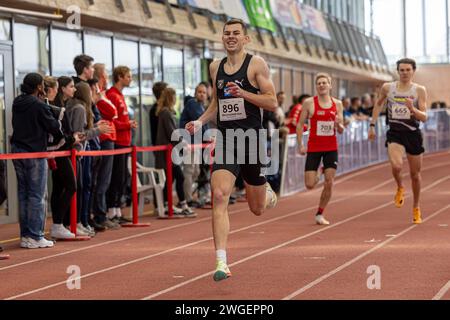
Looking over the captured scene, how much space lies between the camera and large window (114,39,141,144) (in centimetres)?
2038

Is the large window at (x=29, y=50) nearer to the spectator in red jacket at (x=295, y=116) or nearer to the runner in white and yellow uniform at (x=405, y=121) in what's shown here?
the runner in white and yellow uniform at (x=405, y=121)

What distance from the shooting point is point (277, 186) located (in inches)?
778

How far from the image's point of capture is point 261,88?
8961 mm

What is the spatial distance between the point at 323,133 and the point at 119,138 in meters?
2.52

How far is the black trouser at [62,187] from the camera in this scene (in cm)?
1229

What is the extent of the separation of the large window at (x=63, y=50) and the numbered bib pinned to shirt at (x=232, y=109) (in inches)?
348

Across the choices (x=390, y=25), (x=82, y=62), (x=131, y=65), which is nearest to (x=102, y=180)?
(x=82, y=62)

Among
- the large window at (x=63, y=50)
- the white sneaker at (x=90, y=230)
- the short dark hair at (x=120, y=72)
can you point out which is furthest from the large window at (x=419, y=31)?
the white sneaker at (x=90, y=230)

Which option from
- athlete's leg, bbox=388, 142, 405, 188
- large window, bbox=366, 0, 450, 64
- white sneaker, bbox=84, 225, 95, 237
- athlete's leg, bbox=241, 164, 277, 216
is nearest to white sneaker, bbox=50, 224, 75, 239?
white sneaker, bbox=84, 225, 95, 237

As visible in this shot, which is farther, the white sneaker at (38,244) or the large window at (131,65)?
the large window at (131,65)

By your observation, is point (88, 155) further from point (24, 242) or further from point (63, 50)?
point (63, 50)

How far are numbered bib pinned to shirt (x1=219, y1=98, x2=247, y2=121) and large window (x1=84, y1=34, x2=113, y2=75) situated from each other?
10135mm

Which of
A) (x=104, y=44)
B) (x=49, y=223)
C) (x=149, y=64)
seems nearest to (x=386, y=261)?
(x=49, y=223)
